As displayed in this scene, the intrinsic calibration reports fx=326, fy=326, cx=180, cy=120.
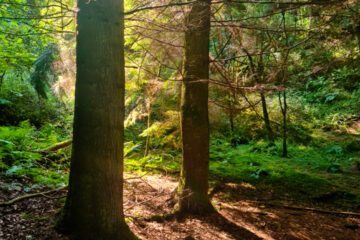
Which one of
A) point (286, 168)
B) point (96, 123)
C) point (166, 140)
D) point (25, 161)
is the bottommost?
point (286, 168)

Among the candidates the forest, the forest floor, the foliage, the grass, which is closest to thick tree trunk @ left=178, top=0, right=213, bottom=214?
the forest

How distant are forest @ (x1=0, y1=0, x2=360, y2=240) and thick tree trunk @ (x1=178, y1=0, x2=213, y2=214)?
18mm

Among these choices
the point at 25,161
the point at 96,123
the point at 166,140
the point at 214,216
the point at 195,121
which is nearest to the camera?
the point at 96,123

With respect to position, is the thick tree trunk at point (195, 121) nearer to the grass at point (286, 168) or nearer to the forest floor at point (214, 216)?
the forest floor at point (214, 216)

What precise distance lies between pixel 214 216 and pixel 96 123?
129 inches

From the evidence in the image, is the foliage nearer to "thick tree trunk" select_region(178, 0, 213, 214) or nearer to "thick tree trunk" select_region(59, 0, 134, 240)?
"thick tree trunk" select_region(178, 0, 213, 214)

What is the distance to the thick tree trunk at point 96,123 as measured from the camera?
3.40 meters

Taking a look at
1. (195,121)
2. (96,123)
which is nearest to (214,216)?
(195,121)

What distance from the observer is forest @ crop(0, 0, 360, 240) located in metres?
3.46

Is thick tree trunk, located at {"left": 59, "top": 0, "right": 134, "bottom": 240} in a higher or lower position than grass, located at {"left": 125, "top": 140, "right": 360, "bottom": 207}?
higher

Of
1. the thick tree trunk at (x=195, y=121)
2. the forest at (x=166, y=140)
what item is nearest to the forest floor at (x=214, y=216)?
the forest at (x=166, y=140)

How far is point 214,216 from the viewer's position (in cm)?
578

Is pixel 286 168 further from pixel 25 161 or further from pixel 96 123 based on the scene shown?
pixel 96 123

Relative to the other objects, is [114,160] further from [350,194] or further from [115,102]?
[350,194]
